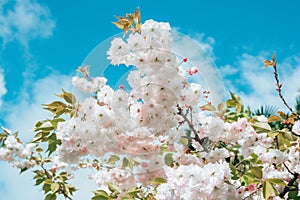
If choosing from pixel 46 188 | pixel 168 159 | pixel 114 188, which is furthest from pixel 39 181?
pixel 168 159

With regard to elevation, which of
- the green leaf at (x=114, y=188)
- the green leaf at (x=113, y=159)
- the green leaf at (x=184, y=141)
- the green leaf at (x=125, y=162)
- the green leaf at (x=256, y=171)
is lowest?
the green leaf at (x=256, y=171)

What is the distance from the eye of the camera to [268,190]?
1.51 metres

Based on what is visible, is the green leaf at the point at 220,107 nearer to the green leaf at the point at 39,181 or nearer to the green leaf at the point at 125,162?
the green leaf at the point at 125,162

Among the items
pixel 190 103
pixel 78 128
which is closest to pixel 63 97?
pixel 78 128

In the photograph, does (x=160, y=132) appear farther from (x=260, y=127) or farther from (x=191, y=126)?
(x=260, y=127)

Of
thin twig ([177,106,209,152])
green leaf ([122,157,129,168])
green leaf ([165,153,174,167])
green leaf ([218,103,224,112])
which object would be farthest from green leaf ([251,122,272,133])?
green leaf ([122,157,129,168])

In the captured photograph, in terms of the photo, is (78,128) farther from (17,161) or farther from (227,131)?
(17,161)

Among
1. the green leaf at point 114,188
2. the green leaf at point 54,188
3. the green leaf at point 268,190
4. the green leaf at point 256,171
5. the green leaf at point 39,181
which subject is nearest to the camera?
the green leaf at point 268,190

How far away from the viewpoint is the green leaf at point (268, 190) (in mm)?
1505

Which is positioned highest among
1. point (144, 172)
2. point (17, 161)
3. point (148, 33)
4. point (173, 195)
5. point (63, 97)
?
point (17, 161)

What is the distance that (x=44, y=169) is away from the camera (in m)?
2.93

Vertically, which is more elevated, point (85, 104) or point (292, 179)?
point (85, 104)

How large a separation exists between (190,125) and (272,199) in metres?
0.53

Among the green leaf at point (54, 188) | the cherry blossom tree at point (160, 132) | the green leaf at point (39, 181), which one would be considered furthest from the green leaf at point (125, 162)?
the green leaf at point (39, 181)
